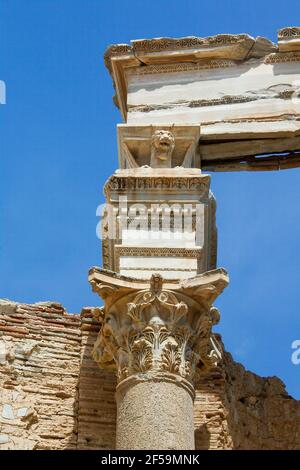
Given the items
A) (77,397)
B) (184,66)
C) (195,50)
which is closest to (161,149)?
(184,66)

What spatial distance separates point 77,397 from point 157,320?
10.8 feet

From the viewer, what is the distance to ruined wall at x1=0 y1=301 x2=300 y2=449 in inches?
662

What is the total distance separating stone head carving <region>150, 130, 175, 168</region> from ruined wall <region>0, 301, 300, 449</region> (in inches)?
109

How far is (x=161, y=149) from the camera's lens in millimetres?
16062

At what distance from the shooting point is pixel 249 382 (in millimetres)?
18734

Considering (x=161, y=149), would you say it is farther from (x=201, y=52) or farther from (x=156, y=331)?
(x=156, y=331)

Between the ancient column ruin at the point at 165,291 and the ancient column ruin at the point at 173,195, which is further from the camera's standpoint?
the ancient column ruin at the point at 165,291

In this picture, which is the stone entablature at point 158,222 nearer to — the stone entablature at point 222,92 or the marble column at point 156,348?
the marble column at point 156,348

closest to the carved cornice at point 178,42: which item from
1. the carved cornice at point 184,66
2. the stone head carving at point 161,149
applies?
the carved cornice at point 184,66

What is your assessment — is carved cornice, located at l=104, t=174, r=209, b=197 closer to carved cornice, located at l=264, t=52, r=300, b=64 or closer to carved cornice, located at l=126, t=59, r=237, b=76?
carved cornice, located at l=126, t=59, r=237, b=76

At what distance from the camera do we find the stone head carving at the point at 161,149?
52.5ft

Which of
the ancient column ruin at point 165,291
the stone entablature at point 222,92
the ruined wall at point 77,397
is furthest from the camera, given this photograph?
the ruined wall at point 77,397
